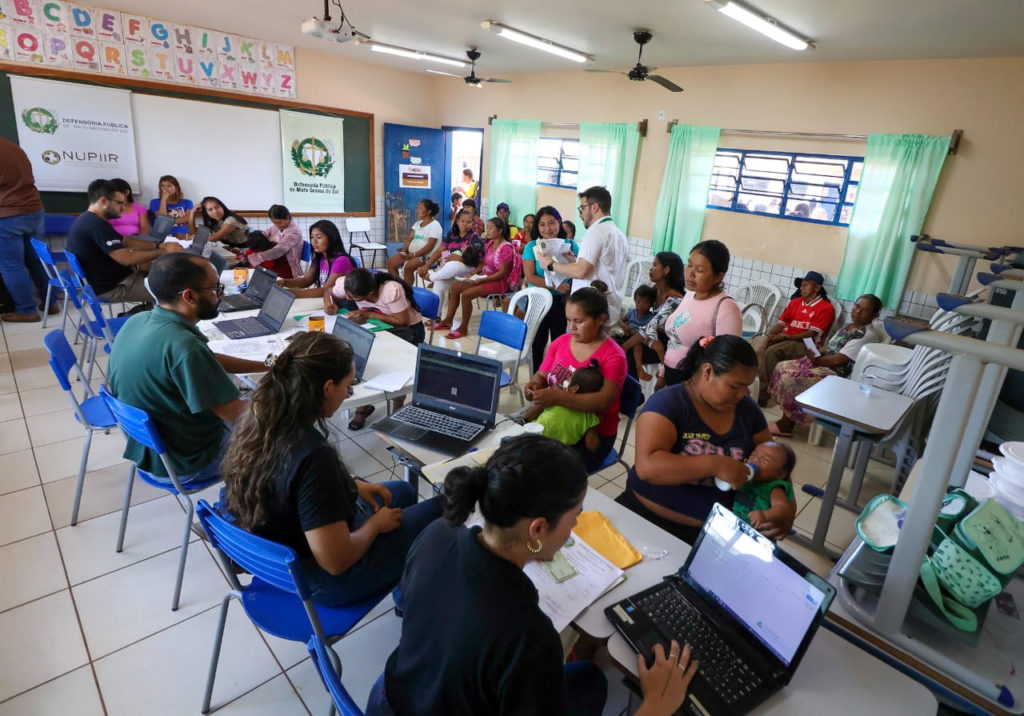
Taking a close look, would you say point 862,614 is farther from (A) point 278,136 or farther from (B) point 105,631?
(A) point 278,136

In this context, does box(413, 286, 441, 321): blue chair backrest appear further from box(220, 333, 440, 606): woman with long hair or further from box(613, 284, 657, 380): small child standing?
box(220, 333, 440, 606): woman with long hair

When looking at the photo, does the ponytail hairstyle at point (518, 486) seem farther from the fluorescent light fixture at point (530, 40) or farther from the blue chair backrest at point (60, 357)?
the fluorescent light fixture at point (530, 40)

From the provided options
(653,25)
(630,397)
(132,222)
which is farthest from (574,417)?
(132,222)

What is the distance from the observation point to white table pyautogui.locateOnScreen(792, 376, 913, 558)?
250 centimetres

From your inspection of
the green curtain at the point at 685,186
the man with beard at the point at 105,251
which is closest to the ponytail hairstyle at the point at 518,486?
the man with beard at the point at 105,251

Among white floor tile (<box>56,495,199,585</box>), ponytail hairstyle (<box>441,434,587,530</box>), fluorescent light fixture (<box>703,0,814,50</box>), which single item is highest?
fluorescent light fixture (<box>703,0,814,50</box>)

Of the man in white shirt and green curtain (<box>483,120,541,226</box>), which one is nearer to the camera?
the man in white shirt

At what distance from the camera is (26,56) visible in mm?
5488

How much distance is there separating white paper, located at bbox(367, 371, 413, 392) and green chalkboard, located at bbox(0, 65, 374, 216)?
5.79 meters

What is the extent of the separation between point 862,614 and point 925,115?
4981mm

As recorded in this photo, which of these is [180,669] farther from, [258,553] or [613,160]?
[613,160]

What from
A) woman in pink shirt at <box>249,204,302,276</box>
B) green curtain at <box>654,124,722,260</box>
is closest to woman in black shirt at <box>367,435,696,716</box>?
woman in pink shirt at <box>249,204,302,276</box>

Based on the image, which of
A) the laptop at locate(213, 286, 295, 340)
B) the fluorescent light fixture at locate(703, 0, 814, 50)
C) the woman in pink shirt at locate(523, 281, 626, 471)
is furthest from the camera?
the fluorescent light fixture at locate(703, 0, 814, 50)

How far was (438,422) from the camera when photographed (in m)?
2.26
